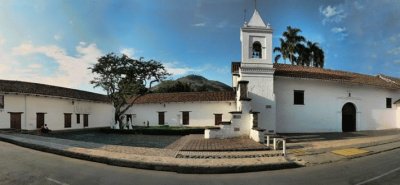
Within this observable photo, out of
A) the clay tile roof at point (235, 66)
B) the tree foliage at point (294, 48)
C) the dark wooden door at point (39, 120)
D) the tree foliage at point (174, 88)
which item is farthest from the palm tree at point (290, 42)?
the dark wooden door at point (39, 120)

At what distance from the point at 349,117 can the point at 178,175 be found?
767 inches

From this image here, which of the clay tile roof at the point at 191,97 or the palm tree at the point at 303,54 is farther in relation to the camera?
the palm tree at the point at 303,54

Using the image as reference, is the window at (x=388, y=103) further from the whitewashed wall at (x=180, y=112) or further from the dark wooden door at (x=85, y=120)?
the dark wooden door at (x=85, y=120)

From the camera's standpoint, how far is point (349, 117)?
2395 cm

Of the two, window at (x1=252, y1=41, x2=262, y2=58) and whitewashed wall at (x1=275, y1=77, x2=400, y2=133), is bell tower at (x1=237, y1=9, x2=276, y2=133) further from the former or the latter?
whitewashed wall at (x1=275, y1=77, x2=400, y2=133)

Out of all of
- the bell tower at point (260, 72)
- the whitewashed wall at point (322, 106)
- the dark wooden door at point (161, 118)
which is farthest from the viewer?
the dark wooden door at point (161, 118)

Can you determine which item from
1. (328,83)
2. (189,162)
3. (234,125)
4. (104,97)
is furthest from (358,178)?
(104,97)

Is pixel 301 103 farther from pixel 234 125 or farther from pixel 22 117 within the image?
pixel 22 117

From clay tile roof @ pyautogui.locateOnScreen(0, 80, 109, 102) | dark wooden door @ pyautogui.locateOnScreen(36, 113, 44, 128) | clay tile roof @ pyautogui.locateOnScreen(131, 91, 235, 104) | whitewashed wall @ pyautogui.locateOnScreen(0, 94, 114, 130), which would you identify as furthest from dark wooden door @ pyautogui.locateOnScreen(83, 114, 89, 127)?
dark wooden door @ pyautogui.locateOnScreen(36, 113, 44, 128)

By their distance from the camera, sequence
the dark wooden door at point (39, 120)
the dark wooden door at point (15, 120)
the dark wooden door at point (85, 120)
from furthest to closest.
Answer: the dark wooden door at point (85, 120), the dark wooden door at point (39, 120), the dark wooden door at point (15, 120)

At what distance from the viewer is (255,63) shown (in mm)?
19734

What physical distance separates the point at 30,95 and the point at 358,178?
28382 mm

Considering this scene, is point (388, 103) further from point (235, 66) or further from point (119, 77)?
point (119, 77)

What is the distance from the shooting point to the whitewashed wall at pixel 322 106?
Result: 2153 centimetres
